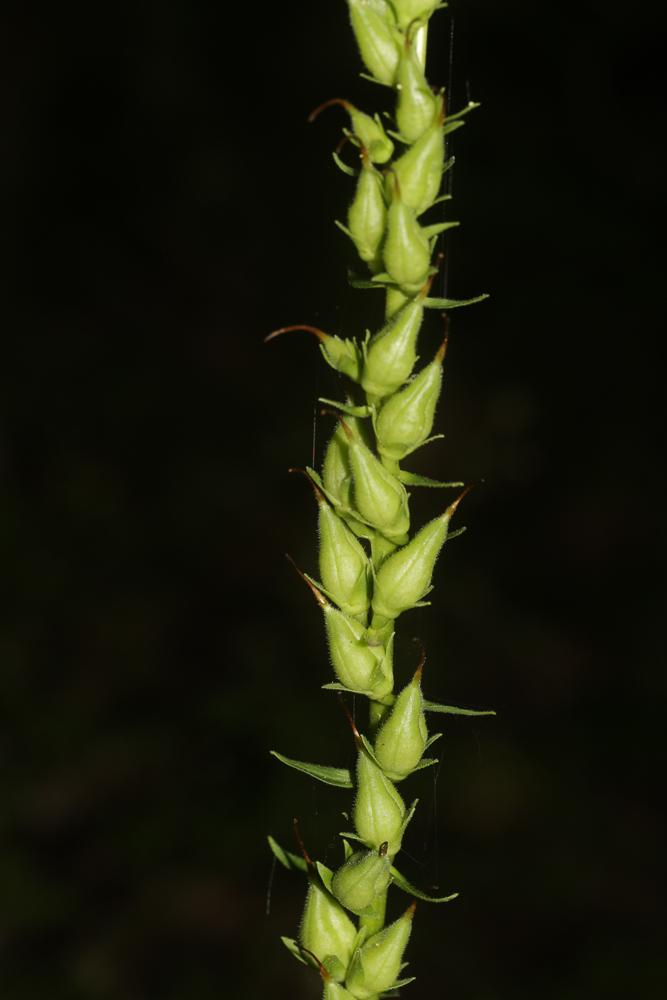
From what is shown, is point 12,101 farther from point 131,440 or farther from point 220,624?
point 220,624

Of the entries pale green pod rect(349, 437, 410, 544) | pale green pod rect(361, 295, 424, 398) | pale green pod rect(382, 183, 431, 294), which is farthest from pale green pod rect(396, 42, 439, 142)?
pale green pod rect(349, 437, 410, 544)

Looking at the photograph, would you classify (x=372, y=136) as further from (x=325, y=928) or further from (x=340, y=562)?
(x=325, y=928)

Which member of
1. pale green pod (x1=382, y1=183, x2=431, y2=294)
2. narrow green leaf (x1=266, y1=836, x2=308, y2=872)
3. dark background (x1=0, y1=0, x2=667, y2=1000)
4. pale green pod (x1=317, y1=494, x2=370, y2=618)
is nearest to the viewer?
pale green pod (x1=382, y1=183, x2=431, y2=294)

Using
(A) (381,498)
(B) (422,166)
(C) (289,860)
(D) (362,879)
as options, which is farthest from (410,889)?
(B) (422,166)

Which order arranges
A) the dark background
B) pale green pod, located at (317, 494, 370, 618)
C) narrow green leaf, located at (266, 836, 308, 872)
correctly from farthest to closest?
1. the dark background
2. narrow green leaf, located at (266, 836, 308, 872)
3. pale green pod, located at (317, 494, 370, 618)

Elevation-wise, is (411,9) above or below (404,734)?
above

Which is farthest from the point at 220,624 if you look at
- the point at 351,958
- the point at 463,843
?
the point at 351,958

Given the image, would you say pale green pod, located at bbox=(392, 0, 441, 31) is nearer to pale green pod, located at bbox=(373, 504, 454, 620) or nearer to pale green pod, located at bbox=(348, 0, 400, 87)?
pale green pod, located at bbox=(348, 0, 400, 87)
